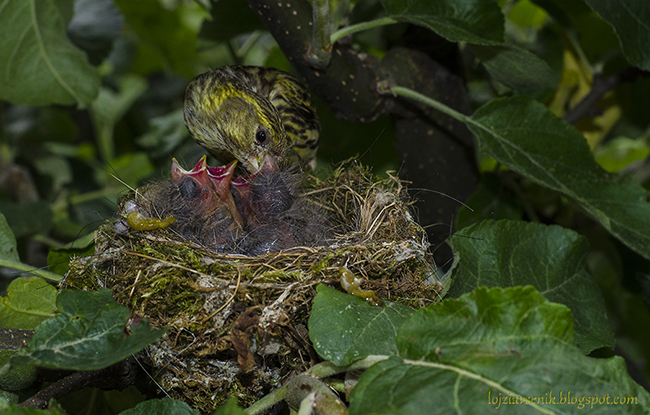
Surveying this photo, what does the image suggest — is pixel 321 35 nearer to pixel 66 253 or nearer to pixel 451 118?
pixel 451 118

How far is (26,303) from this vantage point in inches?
39.4

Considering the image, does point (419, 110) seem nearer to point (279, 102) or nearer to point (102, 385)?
point (279, 102)

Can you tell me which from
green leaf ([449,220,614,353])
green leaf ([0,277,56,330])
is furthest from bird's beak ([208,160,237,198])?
green leaf ([449,220,614,353])

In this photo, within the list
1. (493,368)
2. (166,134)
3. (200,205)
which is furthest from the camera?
(166,134)

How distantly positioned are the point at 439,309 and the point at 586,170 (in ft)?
2.45

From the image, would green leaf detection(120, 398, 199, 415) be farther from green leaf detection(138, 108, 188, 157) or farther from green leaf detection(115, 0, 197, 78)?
green leaf detection(115, 0, 197, 78)

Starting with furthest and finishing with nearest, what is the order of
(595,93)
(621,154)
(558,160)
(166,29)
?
1. (166,29)
2. (621,154)
3. (595,93)
4. (558,160)

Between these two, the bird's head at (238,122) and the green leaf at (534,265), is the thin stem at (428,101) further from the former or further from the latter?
the bird's head at (238,122)

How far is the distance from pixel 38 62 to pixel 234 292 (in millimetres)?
973

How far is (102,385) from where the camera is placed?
93 cm

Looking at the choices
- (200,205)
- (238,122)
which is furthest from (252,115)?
(200,205)

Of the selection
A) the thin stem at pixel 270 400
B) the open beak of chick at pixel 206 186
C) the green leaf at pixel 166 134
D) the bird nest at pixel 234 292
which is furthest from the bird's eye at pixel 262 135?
the thin stem at pixel 270 400

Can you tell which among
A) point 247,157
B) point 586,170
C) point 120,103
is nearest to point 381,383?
point 586,170

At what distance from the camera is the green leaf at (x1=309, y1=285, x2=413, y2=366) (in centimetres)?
77
